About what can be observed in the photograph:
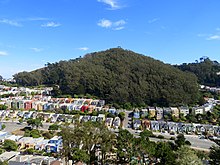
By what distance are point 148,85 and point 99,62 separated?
10.6 metres

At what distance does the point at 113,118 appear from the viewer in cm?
2209

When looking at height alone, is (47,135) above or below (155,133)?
above

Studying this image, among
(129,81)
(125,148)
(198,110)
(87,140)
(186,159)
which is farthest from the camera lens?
(129,81)

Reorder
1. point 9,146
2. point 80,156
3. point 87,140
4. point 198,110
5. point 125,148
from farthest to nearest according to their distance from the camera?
point 198,110, point 9,146, point 87,140, point 80,156, point 125,148

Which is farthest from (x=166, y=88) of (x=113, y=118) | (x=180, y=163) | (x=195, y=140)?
(x=180, y=163)

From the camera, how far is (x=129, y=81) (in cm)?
3050

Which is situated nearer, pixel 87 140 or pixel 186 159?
pixel 186 159

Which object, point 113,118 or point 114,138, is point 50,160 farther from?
point 113,118

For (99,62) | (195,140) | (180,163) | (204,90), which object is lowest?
(195,140)

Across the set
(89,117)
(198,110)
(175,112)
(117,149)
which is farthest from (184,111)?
(117,149)

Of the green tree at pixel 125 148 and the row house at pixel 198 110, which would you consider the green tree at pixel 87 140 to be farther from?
the row house at pixel 198 110

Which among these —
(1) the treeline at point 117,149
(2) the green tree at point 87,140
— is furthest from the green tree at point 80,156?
(2) the green tree at point 87,140

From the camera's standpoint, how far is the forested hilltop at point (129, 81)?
28188mm

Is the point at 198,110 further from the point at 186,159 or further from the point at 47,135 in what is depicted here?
the point at 186,159
